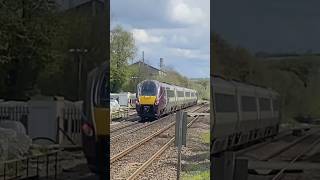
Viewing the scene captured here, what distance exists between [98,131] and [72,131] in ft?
0.97

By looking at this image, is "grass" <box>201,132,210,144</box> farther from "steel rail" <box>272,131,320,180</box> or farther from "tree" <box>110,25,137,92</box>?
"tree" <box>110,25,137,92</box>

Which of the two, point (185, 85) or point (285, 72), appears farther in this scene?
point (185, 85)

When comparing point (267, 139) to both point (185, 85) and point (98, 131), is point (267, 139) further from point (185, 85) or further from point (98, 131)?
point (98, 131)

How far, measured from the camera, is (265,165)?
4945mm

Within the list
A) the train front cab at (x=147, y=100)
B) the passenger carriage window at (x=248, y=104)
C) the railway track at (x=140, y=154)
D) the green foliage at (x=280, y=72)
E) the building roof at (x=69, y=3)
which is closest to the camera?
the green foliage at (x=280, y=72)

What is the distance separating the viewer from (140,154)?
263 inches

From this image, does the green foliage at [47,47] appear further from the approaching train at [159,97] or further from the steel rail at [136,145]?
the steel rail at [136,145]

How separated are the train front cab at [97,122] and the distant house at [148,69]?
26.9 inches

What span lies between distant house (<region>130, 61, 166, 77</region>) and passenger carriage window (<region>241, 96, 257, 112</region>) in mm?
1094

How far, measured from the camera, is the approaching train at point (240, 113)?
195 inches

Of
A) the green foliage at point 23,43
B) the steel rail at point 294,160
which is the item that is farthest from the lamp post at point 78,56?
the steel rail at point 294,160

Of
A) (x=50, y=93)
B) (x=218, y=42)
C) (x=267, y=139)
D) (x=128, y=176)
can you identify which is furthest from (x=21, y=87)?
(x=267, y=139)

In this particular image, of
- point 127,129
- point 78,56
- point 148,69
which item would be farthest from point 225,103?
point 127,129

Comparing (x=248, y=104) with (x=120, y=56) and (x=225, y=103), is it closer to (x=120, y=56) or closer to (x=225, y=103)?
(x=225, y=103)
